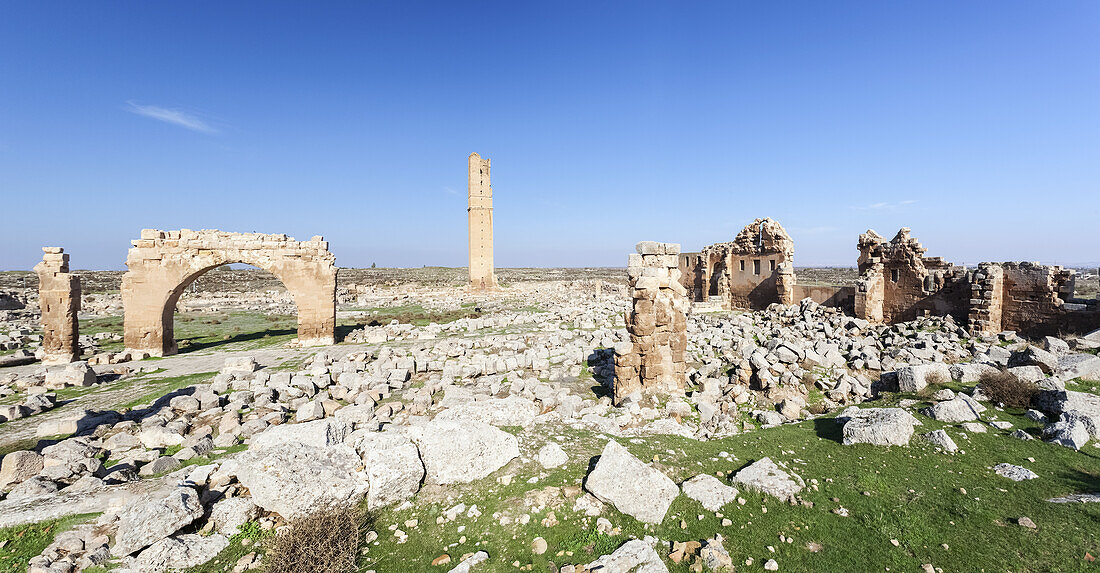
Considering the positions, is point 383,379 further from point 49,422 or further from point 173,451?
point 49,422

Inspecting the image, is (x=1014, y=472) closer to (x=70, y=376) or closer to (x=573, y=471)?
(x=573, y=471)

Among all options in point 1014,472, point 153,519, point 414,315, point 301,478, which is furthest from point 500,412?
point 414,315

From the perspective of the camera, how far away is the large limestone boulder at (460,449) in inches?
223

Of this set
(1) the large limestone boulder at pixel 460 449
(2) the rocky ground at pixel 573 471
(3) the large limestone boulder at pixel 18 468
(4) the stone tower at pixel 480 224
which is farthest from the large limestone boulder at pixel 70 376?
(4) the stone tower at pixel 480 224

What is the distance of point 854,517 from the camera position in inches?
191

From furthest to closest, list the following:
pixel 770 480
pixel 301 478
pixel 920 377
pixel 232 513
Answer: pixel 920 377
pixel 770 480
pixel 301 478
pixel 232 513

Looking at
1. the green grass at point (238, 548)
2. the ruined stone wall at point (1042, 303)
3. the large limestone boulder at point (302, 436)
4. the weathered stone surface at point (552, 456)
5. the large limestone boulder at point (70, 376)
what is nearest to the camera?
the green grass at point (238, 548)

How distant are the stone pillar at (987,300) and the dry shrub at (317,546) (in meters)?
22.3

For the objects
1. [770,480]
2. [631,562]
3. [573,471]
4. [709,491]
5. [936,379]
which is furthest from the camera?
[936,379]

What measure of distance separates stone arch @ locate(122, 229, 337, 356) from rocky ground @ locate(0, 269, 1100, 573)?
14.3 feet

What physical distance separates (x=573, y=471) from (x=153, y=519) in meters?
4.60

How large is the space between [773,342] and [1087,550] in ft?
32.9

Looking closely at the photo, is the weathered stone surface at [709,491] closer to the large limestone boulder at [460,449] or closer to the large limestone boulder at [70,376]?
the large limestone boulder at [460,449]

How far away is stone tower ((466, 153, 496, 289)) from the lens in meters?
42.0
